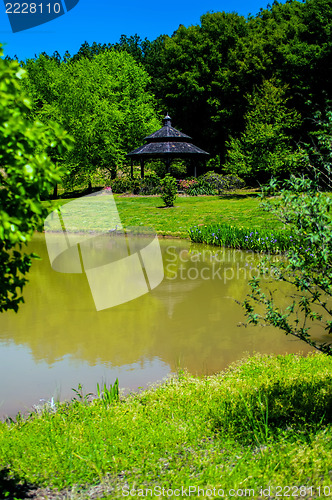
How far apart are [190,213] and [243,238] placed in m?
8.21

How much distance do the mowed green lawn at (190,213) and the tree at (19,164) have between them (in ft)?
51.3

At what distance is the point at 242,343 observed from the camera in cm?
796

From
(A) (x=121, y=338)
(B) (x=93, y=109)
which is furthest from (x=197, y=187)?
(A) (x=121, y=338)

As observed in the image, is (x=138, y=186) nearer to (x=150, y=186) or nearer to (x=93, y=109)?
(x=150, y=186)

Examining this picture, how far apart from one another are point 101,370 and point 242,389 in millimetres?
2250

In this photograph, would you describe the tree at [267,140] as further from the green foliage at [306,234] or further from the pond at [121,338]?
the green foliage at [306,234]

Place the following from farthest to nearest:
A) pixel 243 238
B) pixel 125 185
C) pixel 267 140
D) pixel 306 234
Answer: pixel 125 185
pixel 267 140
pixel 243 238
pixel 306 234

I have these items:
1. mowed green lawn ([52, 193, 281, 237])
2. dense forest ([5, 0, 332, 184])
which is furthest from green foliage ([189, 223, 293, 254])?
dense forest ([5, 0, 332, 184])

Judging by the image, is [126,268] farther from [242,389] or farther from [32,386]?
[242,389]

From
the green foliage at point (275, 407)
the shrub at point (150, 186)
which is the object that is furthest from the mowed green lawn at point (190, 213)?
the green foliage at point (275, 407)

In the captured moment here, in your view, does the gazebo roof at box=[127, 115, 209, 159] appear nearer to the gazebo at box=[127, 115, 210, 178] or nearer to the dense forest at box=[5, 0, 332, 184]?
the gazebo at box=[127, 115, 210, 178]

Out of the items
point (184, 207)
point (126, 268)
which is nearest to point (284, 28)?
point (184, 207)

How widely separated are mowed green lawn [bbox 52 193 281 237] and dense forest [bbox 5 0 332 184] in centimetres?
452

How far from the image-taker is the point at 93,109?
37.4 meters
